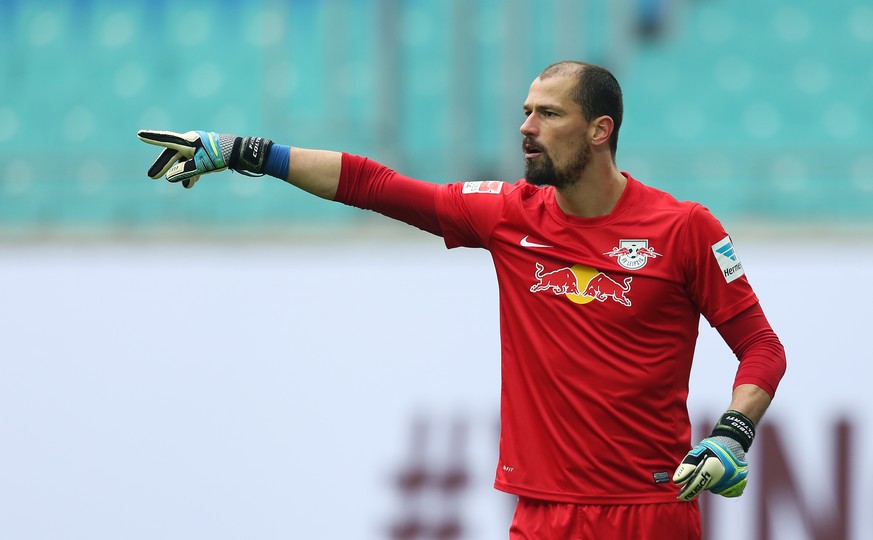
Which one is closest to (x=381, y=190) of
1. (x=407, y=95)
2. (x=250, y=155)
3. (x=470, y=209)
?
(x=470, y=209)

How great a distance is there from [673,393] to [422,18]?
6.37 m

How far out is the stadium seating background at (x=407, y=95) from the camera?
7547mm

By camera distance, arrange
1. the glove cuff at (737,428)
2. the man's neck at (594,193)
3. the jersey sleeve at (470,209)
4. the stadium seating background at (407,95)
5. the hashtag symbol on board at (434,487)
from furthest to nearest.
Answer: the stadium seating background at (407,95)
the hashtag symbol on board at (434,487)
the jersey sleeve at (470,209)
the man's neck at (594,193)
the glove cuff at (737,428)

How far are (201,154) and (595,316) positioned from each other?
1.21 m

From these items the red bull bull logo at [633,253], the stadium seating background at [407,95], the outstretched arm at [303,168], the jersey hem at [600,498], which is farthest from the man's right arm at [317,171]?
the stadium seating background at [407,95]

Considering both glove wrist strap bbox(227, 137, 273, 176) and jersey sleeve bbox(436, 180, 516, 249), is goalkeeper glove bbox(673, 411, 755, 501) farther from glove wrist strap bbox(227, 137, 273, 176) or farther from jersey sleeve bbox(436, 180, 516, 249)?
glove wrist strap bbox(227, 137, 273, 176)

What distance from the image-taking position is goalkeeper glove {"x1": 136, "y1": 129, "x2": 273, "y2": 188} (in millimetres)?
3535

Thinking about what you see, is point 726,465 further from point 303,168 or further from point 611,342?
point 303,168

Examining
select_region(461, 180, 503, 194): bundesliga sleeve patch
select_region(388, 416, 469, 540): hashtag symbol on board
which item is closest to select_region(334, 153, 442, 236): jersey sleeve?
select_region(461, 180, 503, 194): bundesliga sleeve patch

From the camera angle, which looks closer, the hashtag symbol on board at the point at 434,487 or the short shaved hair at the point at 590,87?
the short shaved hair at the point at 590,87

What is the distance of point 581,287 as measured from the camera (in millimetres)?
3506

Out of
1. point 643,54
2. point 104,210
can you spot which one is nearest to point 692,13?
point 643,54

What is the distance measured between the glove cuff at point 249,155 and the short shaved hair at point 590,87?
0.83 metres

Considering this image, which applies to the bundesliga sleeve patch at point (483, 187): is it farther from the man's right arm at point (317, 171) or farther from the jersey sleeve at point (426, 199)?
the man's right arm at point (317, 171)
